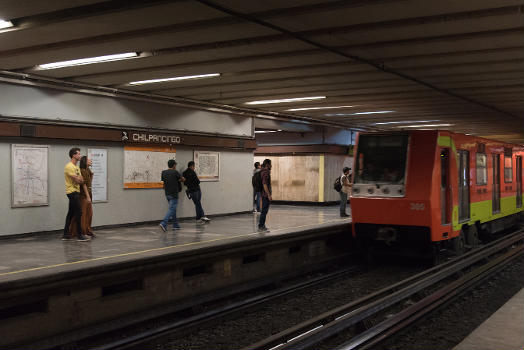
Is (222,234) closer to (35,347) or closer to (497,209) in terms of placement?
(35,347)

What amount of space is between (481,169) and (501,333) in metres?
8.45

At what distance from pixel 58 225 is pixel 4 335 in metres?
5.80

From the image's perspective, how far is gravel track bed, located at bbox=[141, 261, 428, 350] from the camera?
7074mm

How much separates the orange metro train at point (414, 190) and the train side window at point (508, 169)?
3.86m

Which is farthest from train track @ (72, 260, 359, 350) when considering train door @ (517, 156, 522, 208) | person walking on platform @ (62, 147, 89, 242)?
train door @ (517, 156, 522, 208)

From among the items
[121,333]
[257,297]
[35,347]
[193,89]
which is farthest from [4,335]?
[193,89]

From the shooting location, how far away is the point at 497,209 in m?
15.5

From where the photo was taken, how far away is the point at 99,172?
42.0 ft

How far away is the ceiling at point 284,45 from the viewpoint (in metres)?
6.98

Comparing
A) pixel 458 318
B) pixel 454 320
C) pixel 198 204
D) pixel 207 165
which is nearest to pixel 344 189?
pixel 207 165

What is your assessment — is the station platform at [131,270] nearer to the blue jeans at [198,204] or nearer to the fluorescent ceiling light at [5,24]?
the blue jeans at [198,204]

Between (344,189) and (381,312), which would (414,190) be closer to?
(381,312)

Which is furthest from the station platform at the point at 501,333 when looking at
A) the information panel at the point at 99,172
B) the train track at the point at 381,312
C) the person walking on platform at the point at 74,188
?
the information panel at the point at 99,172

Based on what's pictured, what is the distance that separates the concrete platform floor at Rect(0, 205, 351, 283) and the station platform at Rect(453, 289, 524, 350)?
16.4ft
